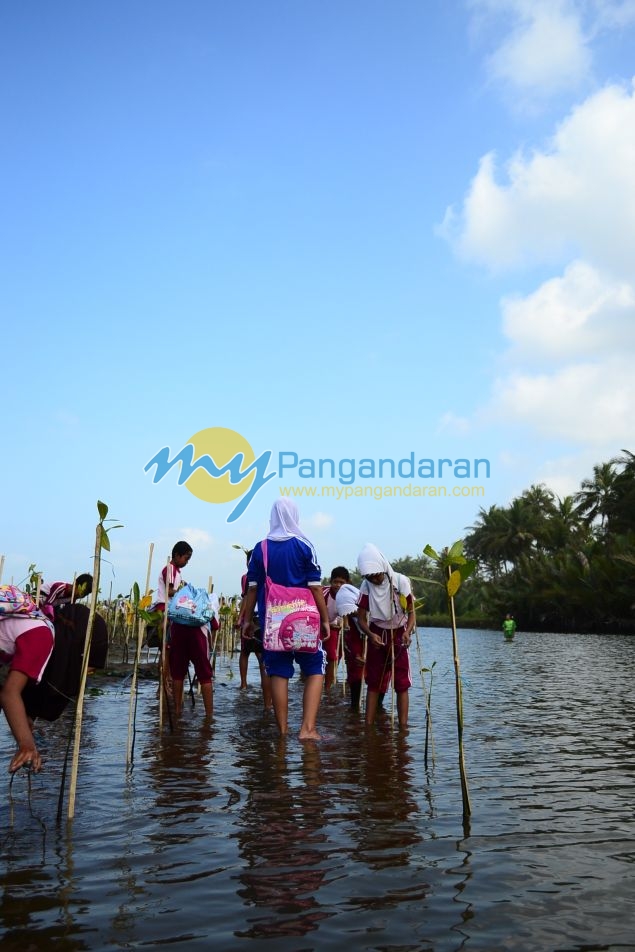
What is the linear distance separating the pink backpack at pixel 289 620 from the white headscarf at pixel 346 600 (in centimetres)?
294

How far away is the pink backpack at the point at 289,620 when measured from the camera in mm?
6016

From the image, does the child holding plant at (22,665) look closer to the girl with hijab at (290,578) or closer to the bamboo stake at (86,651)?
the bamboo stake at (86,651)

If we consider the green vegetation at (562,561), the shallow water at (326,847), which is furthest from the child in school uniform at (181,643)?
the green vegetation at (562,561)

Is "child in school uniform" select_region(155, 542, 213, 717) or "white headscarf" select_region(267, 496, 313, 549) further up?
"white headscarf" select_region(267, 496, 313, 549)

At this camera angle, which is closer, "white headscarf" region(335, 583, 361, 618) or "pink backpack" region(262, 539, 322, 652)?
"pink backpack" region(262, 539, 322, 652)

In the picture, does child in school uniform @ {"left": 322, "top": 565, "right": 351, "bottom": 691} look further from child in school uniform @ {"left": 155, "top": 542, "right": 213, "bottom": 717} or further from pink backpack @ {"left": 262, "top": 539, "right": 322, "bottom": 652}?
pink backpack @ {"left": 262, "top": 539, "right": 322, "bottom": 652}

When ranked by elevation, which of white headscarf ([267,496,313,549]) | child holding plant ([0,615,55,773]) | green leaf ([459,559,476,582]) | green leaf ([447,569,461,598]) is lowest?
child holding plant ([0,615,55,773])

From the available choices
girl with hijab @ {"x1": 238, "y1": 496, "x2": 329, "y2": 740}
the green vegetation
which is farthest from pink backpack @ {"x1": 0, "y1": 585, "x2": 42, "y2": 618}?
the green vegetation

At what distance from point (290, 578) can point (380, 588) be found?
151 centimetres

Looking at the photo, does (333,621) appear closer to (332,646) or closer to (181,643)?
(332,646)

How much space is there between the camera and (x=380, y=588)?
24.1 ft

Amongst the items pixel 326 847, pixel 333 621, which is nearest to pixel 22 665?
pixel 326 847

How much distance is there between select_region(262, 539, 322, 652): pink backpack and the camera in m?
6.02

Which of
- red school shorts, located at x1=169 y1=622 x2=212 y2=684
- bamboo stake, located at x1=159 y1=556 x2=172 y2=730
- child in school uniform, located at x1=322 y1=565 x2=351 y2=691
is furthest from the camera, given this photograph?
child in school uniform, located at x1=322 y1=565 x2=351 y2=691
